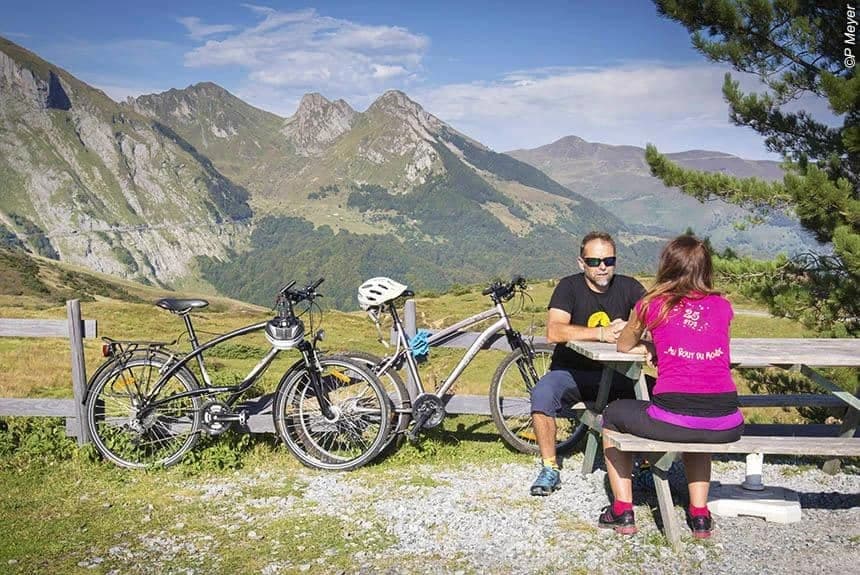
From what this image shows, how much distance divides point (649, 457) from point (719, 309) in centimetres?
131

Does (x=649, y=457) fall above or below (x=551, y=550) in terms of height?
above

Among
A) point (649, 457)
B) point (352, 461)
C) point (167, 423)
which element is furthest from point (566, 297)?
point (167, 423)

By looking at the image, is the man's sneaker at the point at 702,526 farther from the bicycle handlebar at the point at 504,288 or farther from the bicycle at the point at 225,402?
the bicycle at the point at 225,402

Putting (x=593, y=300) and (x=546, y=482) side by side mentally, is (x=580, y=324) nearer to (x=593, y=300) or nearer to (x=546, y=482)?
(x=593, y=300)

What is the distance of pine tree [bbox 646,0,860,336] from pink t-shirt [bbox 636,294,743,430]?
5327 mm

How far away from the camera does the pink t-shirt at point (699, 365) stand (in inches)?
199

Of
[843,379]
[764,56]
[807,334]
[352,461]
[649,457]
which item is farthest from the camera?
[807,334]

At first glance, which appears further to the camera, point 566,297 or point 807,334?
point 807,334

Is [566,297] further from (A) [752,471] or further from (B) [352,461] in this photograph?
(B) [352,461]

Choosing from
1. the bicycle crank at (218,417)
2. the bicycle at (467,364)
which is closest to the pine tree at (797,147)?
the bicycle at (467,364)

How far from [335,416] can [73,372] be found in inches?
108

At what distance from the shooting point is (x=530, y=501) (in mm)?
6316

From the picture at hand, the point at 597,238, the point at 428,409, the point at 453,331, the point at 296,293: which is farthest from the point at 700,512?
the point at 296,293

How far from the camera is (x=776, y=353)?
5801mm
